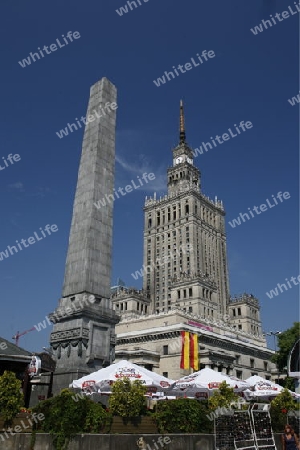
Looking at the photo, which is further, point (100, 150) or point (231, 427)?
point (100, 150)

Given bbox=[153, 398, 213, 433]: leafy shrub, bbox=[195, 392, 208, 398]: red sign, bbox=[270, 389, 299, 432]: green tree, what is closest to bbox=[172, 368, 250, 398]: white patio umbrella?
bbox=[195, 392, 208, 398]: red sign

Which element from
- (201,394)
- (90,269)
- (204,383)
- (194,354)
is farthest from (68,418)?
(194,354)

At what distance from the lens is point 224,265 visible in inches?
4931

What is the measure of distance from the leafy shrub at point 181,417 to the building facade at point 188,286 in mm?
50189

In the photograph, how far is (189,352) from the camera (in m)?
53.5

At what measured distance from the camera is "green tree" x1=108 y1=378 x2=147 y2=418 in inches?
481

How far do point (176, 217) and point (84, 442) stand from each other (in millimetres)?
110808

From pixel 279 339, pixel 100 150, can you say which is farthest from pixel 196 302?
pixel 100 150

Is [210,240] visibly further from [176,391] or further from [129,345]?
[176,391]

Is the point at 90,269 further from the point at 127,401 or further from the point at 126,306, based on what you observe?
the point at 126,306

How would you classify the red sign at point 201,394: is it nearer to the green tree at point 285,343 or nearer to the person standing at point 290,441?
the person standing at point 290,441

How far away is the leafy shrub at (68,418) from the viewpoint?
1128 centimetres

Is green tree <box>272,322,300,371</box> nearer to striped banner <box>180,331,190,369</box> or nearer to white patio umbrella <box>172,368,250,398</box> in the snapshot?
striped banner <box>180,331,190,369</box>

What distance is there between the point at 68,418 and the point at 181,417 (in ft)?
12.4
